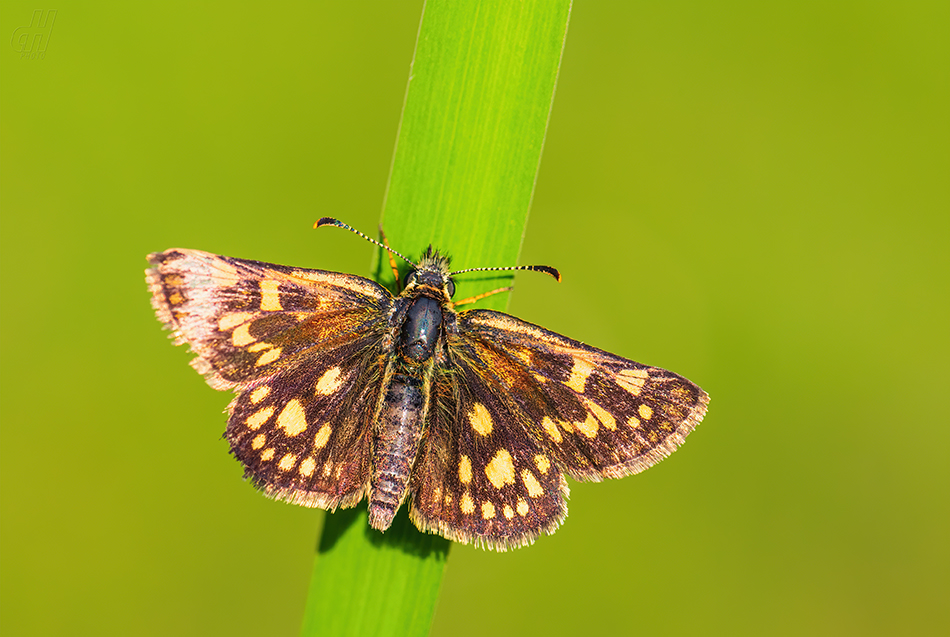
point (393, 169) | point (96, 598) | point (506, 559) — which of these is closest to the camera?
point (393, 169)

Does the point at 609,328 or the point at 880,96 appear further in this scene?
the point at 880,96

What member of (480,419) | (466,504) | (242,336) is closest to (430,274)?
(480,419)

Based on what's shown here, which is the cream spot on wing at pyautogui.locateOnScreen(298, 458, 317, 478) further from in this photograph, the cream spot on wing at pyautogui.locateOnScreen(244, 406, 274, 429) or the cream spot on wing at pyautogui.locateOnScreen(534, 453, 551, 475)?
the cream spot on wing at pyautogui.locateOnScreen(534, 453, 551, 475)

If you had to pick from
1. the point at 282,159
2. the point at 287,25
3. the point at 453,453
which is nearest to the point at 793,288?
the point at 453,453

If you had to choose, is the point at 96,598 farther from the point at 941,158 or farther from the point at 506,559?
the point at 941,158

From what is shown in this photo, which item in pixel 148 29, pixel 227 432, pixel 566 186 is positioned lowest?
pixel 227 432

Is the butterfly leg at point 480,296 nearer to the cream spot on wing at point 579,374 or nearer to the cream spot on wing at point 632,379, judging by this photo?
the cream spot on wing at point 579,374
